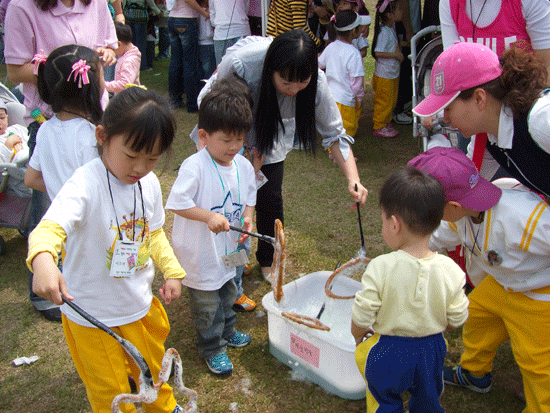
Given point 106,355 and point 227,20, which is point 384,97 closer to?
point 227,20

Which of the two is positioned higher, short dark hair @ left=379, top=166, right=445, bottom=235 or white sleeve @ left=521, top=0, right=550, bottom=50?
white sleeve @ left=521, top=0, right=550, bottom=50

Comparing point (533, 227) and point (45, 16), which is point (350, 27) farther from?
point (533, 227)

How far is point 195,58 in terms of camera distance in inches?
250

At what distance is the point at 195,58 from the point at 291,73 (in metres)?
4.40

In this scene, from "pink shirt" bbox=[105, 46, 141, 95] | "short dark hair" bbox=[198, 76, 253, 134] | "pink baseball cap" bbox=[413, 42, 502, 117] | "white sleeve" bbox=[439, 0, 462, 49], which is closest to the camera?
"pink baseball cap" bbox=[413, 42, 502, 117]

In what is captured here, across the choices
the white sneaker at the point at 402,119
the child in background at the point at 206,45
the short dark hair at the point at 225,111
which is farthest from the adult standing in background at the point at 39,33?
the white sneaker at the point at 402,119

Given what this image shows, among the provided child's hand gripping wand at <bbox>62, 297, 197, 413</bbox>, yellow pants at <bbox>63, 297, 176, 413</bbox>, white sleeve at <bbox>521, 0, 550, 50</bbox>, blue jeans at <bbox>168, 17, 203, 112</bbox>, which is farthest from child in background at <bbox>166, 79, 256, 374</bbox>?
blue jeans at <bbox>168, 17, 203, 112</bbox>

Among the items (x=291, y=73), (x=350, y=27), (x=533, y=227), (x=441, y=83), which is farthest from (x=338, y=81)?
(x=533, y=227)

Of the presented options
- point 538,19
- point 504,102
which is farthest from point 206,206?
point 538,19

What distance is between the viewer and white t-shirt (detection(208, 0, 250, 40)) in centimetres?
557

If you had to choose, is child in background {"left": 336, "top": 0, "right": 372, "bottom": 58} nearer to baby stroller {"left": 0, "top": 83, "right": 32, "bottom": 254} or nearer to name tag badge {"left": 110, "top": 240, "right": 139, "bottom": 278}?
baby stroller {"left": 0, "top": 83, "right": 32, "bottom": 254}

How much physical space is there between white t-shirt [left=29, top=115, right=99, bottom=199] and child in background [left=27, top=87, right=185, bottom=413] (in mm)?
369

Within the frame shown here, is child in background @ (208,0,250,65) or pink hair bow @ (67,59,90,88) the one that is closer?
pink hair bow @ (67,59,90,88)

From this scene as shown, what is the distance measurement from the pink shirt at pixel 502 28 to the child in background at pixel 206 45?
12.8 feet
